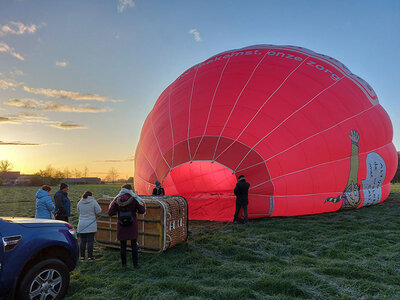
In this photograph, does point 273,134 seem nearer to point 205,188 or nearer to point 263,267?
point 263,267

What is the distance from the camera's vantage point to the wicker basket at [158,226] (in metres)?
5.25

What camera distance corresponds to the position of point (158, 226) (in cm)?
529

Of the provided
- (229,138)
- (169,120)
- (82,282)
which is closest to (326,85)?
(229,138)

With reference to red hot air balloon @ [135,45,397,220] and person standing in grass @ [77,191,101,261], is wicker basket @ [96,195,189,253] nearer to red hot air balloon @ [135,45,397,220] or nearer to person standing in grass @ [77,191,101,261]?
person standing in grass @ [77,191,101,261]

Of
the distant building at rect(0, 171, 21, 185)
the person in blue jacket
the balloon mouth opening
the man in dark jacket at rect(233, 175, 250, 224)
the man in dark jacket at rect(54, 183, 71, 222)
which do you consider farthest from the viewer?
the distant building at rect(0, 171, 21, 185)

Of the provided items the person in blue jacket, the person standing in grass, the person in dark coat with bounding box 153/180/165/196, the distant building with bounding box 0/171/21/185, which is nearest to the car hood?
the person standing in grass

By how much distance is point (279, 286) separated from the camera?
375 centimetres

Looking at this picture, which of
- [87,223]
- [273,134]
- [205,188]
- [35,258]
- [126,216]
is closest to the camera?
[35,258]

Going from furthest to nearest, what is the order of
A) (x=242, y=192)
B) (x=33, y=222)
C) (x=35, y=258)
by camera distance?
(x=242, y=192) < (x=33, y=222) < (x=35, y=258)

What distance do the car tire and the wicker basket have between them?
1.92 metres

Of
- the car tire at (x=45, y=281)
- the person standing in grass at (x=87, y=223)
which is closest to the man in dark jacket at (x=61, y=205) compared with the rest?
the person standing in grass at (x=87, y=223)

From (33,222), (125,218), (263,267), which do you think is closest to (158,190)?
(125,218)

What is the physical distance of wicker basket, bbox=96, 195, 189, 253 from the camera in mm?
5250

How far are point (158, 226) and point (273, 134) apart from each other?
3.63 m
